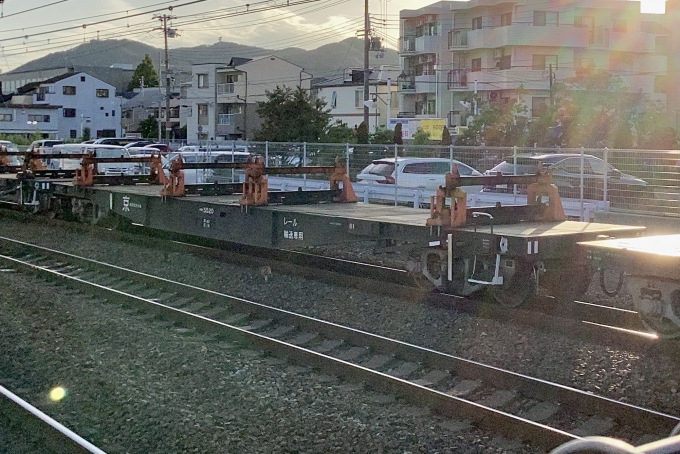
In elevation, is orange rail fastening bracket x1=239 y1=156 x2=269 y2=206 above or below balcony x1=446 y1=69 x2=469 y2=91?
below

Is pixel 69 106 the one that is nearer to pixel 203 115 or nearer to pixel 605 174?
pixel 203 115

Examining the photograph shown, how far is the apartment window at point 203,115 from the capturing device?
75812mm

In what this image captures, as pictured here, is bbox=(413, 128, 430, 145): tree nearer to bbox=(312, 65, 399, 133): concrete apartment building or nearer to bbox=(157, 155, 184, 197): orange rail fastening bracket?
bbox=(312, 65, 399, 133): concrete apartment building

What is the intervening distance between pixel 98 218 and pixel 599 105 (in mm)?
28191

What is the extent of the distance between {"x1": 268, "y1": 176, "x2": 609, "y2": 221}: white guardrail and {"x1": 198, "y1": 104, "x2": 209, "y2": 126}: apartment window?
49807 millimetres

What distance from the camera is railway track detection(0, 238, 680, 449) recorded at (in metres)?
6.41

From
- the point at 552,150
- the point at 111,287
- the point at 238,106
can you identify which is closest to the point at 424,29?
the point at 238,106

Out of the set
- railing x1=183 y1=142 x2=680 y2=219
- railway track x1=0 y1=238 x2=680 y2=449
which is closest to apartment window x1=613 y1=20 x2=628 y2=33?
railing x1=183 y1=142 x2=680 y2=219

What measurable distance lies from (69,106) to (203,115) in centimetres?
2672

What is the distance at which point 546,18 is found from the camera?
2095 inches

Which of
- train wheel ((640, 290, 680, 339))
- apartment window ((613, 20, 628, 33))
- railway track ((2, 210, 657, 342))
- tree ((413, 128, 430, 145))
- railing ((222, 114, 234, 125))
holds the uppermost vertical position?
apartment window ((613, 20, 628, 33))

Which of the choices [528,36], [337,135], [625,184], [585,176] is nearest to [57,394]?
[625,184]

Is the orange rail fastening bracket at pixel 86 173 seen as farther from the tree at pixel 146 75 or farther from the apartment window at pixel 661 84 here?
the tree at pixel 146 75

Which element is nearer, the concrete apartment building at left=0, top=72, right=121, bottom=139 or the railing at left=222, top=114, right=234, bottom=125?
the railing at left=222, top=114, right=234, bottom=125
